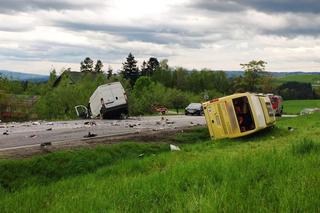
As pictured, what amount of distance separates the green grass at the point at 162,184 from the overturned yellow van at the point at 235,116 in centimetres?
727

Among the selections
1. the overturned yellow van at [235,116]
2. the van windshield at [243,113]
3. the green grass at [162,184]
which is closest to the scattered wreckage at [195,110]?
the overturned yellow van at [235,116]

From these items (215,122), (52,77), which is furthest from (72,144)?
(52,77)

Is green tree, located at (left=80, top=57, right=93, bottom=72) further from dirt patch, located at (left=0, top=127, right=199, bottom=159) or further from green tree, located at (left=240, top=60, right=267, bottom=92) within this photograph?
dirt patch, located at (left=0, top=127, right=199, bottom=159)

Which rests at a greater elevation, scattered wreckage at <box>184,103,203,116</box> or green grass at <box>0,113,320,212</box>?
green grass at <box>0,113,320,212</box>

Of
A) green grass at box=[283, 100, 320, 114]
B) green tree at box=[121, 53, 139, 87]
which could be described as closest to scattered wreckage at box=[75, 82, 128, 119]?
green grass at box=[283, 100, 320, 114]

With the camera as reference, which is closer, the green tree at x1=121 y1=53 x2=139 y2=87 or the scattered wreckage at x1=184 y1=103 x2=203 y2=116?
the scattered wreckage at x1=184 y1=103 x2=203 y2=116

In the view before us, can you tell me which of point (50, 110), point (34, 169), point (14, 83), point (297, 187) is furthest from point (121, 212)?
point (14, 83)

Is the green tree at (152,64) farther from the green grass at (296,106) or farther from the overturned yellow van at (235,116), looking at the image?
the overturned yellow van at (235,116)

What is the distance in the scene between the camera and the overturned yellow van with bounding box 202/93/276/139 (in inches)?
832

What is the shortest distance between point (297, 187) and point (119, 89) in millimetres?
30338

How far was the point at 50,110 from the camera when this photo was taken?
6556cm

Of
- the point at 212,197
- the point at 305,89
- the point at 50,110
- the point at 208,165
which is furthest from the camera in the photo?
Result: the point at 305,89

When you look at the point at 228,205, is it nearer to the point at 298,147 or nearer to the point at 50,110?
the point at 298,147

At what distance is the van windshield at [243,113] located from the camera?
21.6 m
